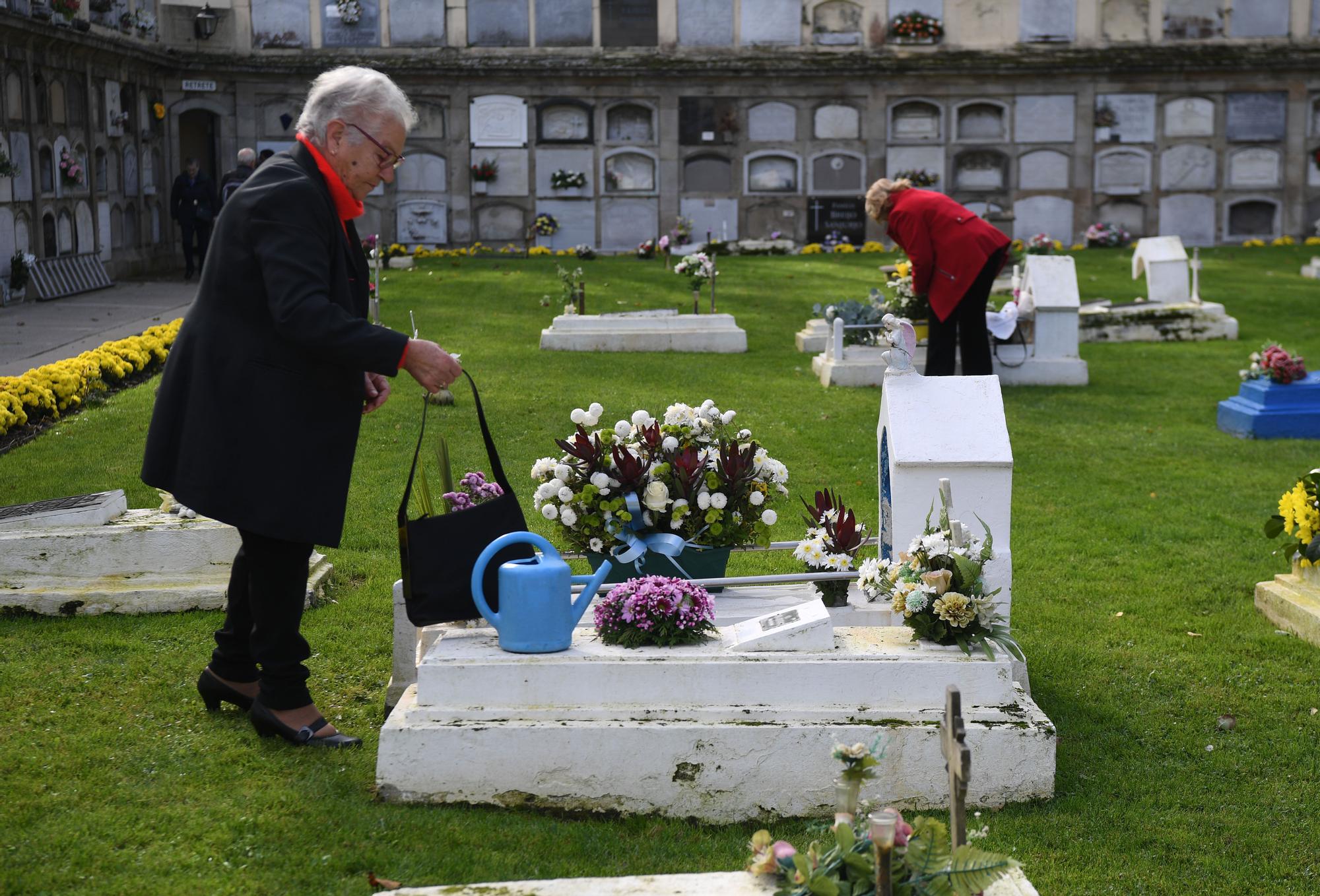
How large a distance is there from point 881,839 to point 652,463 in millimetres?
2304

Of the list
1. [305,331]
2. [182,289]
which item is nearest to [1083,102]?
[182,289]

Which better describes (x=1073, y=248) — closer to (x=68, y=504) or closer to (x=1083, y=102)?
(x=1083, y=102)

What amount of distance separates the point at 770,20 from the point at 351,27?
7167 mm

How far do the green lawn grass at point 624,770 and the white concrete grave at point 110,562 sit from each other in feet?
0.29

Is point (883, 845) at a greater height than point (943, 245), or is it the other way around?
point (943, 245)

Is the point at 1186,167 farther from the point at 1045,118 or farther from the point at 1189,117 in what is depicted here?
the point at 1045,118

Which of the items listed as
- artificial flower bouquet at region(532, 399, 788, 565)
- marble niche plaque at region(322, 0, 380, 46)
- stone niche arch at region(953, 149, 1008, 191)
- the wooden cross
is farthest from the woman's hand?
stone niche arch at region(953, 149, 1008, 191)

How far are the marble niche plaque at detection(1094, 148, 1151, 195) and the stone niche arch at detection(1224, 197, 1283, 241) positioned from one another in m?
1.60

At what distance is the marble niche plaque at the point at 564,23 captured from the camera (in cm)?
2395

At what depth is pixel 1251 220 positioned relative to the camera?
2472cm

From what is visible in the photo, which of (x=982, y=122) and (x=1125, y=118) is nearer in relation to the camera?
(x=1125, y=118)

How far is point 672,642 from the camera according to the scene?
3.64 m

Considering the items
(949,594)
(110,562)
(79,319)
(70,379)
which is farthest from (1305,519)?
(79,319)

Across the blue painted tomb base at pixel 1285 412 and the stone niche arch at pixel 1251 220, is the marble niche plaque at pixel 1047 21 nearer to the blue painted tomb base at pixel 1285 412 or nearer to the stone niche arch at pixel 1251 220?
the stone niche arch at pixel 1251 220
